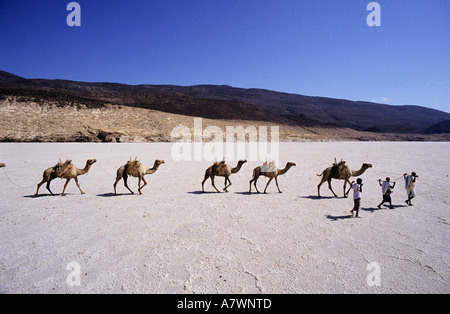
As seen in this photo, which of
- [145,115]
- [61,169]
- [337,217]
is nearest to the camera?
[337,217]

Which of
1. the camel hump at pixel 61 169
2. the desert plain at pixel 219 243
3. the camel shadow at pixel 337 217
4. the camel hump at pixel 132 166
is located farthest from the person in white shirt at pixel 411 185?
the camel hump at pixel 61 169

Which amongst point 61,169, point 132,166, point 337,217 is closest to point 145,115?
point 61,169

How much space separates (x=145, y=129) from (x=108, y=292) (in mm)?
39535

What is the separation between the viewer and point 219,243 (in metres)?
4.73

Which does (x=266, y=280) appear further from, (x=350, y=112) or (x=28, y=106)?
(x=350, y=112)

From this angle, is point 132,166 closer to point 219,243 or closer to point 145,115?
point 219,243

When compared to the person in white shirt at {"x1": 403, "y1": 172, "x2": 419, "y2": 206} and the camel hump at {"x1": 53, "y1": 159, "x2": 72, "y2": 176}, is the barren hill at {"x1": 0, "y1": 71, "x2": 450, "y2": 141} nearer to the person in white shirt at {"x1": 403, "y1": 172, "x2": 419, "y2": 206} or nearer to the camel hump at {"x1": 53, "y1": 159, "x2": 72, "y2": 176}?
the camel hump at {"x1": 53, "y1": 159, "x2": 72, "y2": 176}

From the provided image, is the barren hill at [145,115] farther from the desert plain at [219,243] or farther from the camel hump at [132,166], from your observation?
the desert plain at [219,243]

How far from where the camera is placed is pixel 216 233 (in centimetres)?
519

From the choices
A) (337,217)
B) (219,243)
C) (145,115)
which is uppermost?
(145,115)

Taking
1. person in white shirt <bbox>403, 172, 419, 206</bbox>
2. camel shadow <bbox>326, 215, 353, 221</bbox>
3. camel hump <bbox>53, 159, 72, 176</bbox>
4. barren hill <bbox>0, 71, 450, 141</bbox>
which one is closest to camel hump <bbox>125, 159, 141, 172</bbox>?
camel hump <bbox>53, 159, 72, 176</bbox>

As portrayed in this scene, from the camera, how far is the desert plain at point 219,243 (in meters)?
3.52

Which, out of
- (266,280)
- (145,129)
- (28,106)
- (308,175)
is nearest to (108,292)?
(266,280)

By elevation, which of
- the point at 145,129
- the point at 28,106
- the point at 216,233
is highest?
the point at 28,106
